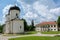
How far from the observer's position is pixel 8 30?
49.4 m

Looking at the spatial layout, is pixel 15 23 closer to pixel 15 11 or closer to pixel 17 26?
pixel 17 26

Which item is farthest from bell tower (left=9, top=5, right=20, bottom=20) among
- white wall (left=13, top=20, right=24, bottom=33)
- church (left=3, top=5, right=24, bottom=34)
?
white wall (left=13, top=20, right=24, bottom=33)

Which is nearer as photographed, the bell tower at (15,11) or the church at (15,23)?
the church at (15,23)

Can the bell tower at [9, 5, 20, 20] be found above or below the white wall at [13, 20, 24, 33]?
above

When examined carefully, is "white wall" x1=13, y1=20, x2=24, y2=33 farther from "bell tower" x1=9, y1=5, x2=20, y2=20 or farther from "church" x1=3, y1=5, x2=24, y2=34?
"bell tower" x1=9, y1=5, x2=20, y2=20

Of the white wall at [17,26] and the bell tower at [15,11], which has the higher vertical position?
the bell tower at [15,11]

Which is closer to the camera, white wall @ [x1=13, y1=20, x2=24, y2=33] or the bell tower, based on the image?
white wall @ [x1=13, y1=20, x2=24, y2=33]

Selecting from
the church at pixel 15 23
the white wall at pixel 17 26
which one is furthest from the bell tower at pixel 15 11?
the white wall at pixel 17 26

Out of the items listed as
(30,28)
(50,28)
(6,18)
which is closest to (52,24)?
(50,28)

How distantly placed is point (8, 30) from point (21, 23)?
6.76 metres

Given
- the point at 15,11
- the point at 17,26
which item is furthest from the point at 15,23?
the point at 15,11

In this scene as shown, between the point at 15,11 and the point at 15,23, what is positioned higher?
the point at 15,11

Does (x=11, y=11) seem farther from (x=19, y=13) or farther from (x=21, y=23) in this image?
(x=21, y=23)

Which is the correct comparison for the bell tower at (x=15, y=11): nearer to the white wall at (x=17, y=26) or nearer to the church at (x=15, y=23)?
the church at (x=15, y=23)
